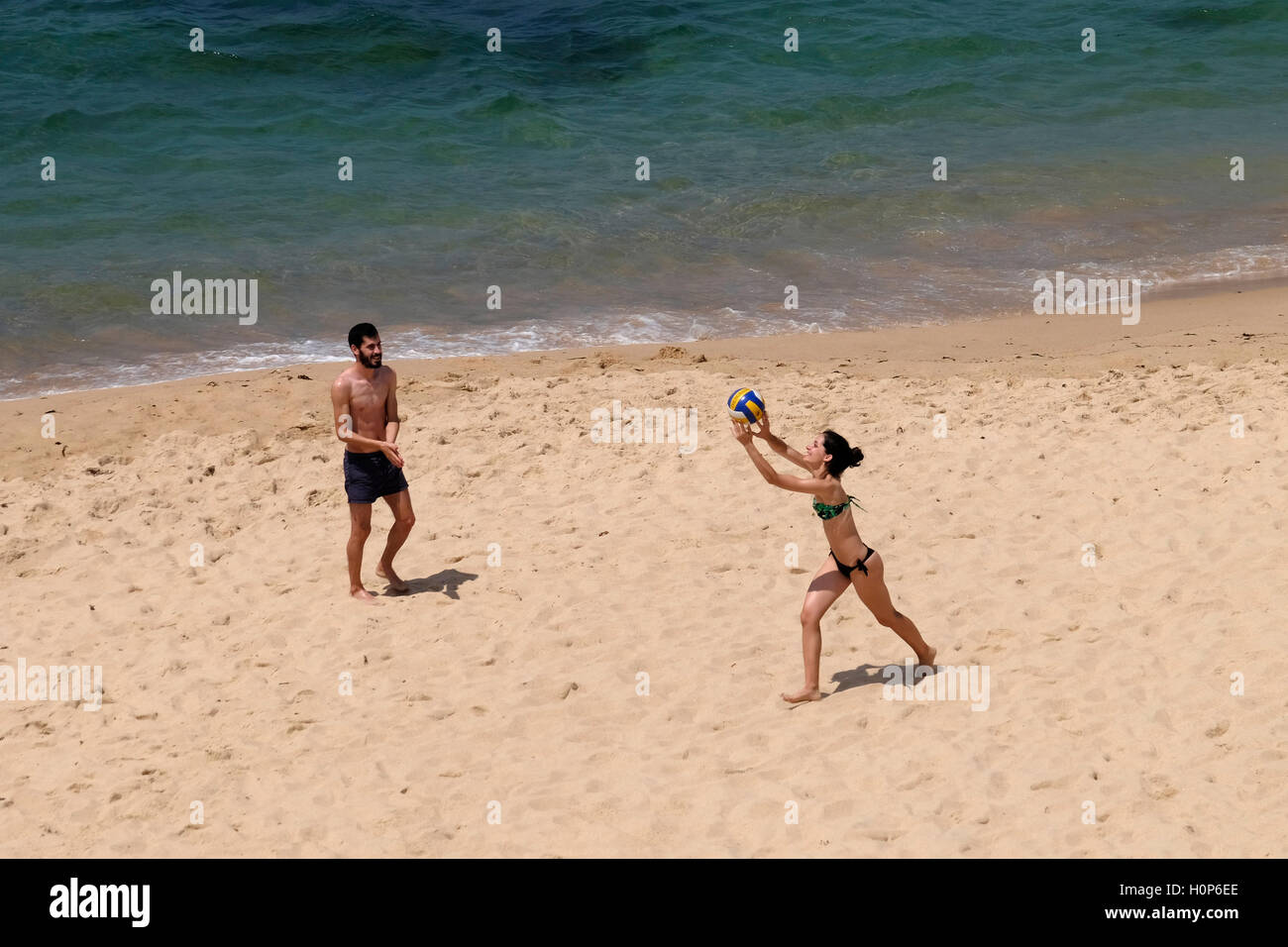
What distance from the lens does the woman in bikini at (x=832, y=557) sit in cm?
619

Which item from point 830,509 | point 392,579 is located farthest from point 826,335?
point 830,509

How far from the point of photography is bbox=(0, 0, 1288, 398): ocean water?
1361cm

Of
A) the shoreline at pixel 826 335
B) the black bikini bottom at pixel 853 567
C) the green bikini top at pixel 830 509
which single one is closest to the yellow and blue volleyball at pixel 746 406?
the green bikini top at pixel 830 509

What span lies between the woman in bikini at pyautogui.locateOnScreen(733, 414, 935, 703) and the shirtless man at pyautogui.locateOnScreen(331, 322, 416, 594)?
8.11 feet

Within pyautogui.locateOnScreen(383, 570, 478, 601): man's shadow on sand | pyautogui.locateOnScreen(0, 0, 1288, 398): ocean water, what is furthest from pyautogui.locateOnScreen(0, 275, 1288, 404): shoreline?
pyautogui.locateOnScreen(383, 570, 478, 601): man's shadow on sand

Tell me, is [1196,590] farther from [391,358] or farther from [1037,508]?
[391,358]

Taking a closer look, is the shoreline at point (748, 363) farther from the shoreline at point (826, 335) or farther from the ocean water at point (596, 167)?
the ocean water at point (596, 167)

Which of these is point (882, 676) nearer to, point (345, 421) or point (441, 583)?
point (441, 583)

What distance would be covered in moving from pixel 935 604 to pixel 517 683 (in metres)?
2.39

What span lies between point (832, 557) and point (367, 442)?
2.79 meters

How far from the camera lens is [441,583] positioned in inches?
313

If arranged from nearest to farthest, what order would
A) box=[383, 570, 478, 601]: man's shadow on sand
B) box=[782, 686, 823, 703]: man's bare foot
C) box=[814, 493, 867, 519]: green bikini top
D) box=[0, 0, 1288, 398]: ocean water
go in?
box=[814, 493, 867, 519]: green bikini top → box=[782, 686, 823, 703]: man's bare foot → box=[383, 570, 478, 601]: man's shadow on sand → box=[0, 0, 1288, 398]: ocean water

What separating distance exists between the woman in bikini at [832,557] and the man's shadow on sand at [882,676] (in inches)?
5.6

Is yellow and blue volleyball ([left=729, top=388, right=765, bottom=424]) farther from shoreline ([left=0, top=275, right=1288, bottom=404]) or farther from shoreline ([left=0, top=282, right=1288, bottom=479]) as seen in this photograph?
shoreline ([left=0, top=275, right=1288, bottom=404])
